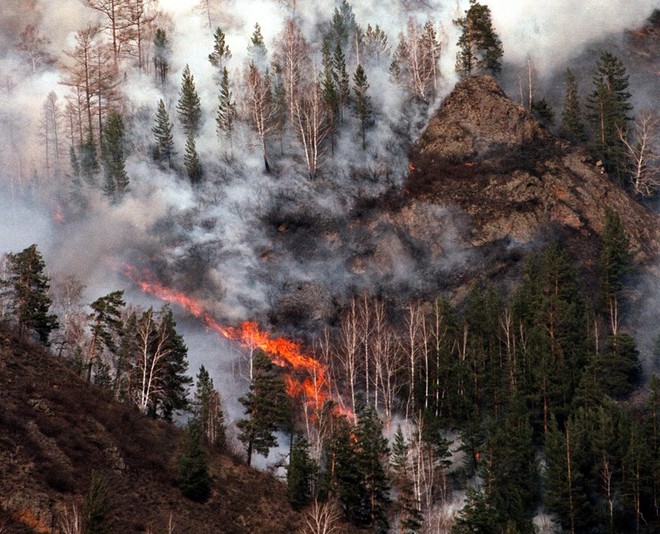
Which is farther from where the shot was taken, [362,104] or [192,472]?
[362,104]

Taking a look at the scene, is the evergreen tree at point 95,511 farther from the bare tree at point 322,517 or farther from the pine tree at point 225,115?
the pine tree at point 225,115

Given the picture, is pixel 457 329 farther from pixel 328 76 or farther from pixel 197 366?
pixel 328 76

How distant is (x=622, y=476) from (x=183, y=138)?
2524 inches

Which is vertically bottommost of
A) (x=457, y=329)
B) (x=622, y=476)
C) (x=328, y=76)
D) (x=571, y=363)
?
(x=622, y=476)

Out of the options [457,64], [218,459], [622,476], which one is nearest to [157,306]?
[218,459]

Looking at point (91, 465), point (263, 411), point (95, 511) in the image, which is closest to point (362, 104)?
point (263, 411)

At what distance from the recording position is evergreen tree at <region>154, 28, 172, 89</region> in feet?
335

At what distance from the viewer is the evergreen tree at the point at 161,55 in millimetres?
102062

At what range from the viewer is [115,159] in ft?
271

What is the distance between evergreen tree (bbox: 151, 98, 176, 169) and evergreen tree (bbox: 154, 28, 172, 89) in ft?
60.8

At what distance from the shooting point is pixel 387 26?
367ft

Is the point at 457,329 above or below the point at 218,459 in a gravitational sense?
above

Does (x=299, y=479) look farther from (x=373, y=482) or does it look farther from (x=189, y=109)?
(x=189, y=109)

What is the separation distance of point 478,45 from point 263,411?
64198mm
